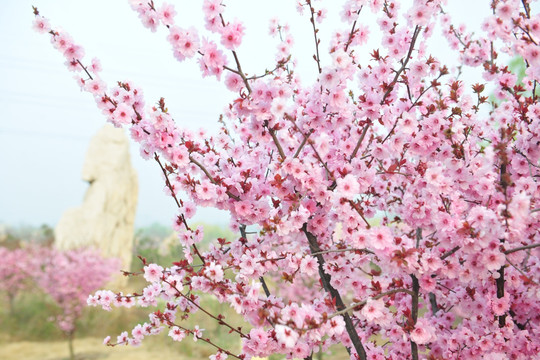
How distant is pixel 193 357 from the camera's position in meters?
6.39

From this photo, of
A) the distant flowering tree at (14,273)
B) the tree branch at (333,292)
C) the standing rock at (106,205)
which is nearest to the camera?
the tree branch at (333,292)

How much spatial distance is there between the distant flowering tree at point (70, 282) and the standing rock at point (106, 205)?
6.02 feet

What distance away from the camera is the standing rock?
930 cm

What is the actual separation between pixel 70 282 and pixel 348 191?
6.25m

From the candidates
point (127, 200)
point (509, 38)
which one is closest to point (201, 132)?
point (509, 38)

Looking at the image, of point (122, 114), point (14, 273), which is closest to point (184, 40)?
point (122, 114)

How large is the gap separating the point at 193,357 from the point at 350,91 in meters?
5.34

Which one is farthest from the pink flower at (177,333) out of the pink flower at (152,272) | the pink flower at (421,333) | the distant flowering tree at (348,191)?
the pink flower at (421,333)

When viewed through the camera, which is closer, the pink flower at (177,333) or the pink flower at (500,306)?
the pink flower at (500,306)

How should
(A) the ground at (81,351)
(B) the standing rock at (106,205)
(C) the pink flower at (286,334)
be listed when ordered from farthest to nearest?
(B) the standing rock at (106,205), (A) the ground at (81,351), (C) the pink flower at (286,334)

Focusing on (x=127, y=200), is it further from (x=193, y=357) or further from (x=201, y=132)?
(x=201, y=132)

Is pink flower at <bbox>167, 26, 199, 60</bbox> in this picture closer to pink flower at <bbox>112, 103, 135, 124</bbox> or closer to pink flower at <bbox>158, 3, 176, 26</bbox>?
pink flower at <bbox>158, 3, 176, 26</bbox>

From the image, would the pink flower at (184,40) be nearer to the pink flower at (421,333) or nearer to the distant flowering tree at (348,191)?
the distant flowering tree at (348,191)

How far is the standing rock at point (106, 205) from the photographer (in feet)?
30.5
